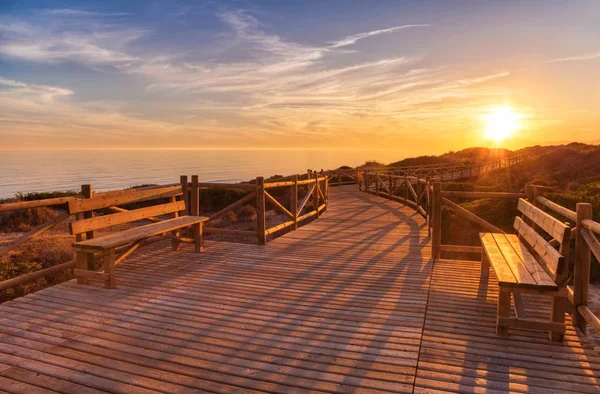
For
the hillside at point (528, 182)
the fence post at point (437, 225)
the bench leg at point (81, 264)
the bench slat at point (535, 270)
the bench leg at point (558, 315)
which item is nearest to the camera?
the bench slat at point (535, 270)

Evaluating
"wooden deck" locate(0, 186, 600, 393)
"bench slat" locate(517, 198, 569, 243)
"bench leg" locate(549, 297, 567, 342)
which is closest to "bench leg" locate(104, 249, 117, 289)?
"wooden deck" locate(0, 186, 600, 393)

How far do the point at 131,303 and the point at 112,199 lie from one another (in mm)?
2074

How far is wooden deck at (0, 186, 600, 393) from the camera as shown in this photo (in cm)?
282

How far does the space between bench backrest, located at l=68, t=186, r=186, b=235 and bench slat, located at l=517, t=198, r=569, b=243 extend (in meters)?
5.47

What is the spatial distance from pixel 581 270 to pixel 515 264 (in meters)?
0.57

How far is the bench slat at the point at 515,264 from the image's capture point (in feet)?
11.1

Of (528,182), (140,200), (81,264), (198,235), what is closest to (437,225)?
(198,235)

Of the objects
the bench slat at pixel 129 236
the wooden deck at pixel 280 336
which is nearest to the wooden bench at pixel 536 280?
the wooden deck at pixel 280 336

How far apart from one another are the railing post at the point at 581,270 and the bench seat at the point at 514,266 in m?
0.32

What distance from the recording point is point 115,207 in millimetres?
6105

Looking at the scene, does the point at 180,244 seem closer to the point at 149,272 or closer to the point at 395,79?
the point at 149,272

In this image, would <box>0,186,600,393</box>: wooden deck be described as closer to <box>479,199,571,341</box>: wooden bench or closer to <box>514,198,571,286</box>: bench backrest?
<box>479,199,571,341</box>: wooden bench

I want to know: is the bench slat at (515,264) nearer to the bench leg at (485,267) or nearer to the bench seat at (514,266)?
the bench seat at (514,266)

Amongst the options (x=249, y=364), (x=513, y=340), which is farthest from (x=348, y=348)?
(x=513, y=340)
